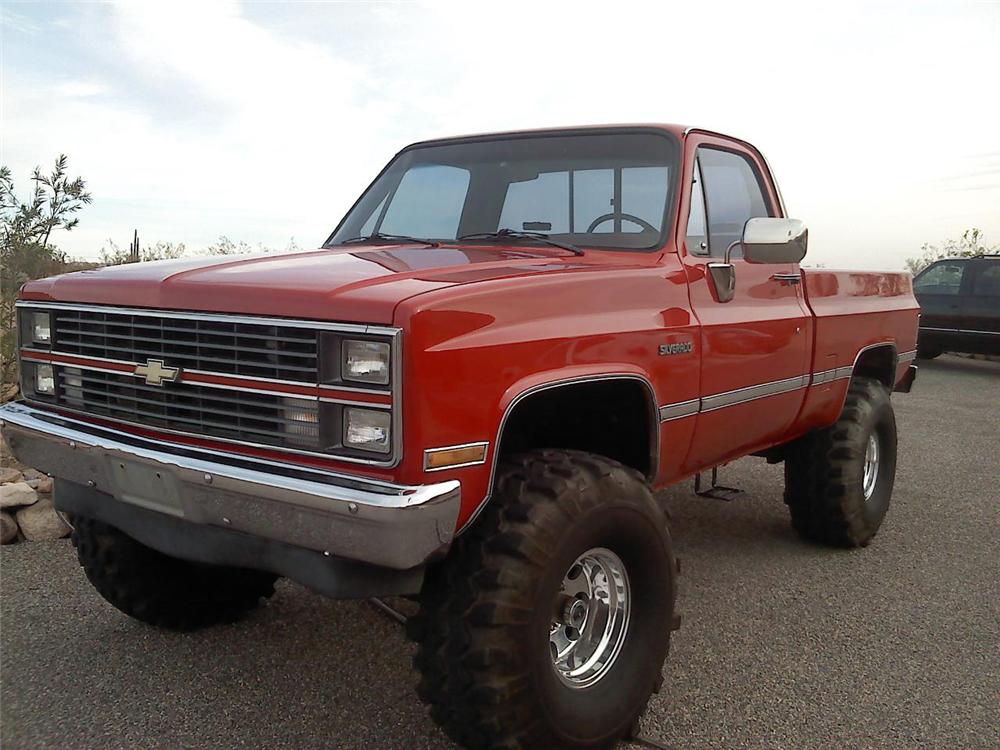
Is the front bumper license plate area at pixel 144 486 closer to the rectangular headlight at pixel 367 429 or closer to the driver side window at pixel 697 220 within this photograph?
the rectangular headlight at pixel 367 429

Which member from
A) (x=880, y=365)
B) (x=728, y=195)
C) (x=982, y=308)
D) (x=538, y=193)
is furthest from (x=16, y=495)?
(x=982, y=308)

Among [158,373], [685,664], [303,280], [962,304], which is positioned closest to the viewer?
[303,280]

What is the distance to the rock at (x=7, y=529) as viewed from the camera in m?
4.49

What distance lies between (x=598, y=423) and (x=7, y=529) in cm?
310

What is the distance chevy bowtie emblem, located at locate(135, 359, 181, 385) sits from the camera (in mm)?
2664

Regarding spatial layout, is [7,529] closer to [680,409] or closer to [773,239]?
[680,409]

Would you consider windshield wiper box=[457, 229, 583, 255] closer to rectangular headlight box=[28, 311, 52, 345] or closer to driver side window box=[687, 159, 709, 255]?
driver side window box=[687, 159, 709, 255]

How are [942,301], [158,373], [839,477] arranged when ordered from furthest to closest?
[942,301] < [839,477] < [158,373]

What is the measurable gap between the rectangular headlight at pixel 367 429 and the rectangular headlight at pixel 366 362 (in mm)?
83

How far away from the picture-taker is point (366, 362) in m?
2.34

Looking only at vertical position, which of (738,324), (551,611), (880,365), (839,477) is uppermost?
(738,324)

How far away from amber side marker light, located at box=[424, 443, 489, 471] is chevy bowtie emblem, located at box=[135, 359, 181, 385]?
85cm

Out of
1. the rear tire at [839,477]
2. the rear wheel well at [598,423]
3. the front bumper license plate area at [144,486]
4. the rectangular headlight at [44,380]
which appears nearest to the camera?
the front bumper license plate area at [144,486]

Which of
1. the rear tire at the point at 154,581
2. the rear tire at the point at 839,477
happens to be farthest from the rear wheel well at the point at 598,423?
the rear tire at the point at 839,477
